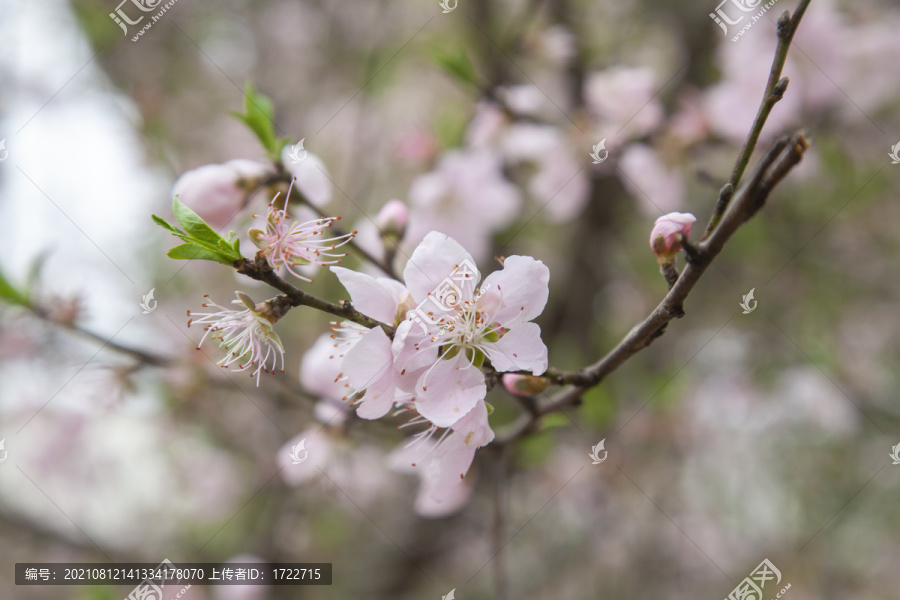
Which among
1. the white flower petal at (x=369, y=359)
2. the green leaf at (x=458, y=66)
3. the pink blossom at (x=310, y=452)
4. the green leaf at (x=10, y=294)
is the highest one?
the green leaf at (x=458, y=66)

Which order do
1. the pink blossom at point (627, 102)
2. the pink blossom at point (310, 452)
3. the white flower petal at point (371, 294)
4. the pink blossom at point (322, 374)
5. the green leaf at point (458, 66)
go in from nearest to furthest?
the white flower petal at point (371, 294) < the pink blossom at point (322, 374) < the pink blossom at point (310, 452) < the green leaf at point (458, 66) < the pink blossom at point (627, 102)

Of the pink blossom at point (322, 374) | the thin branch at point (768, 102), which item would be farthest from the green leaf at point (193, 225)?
the thin branch at point (768, 102)

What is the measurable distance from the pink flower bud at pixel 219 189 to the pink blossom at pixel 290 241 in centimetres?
21

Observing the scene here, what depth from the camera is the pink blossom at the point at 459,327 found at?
69 cm

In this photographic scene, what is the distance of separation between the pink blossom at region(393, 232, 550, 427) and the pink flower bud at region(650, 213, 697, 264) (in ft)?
0.48

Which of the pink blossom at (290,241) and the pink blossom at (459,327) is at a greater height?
the pink blossom at (290,241)

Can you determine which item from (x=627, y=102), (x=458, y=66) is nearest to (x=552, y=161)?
(x=627, y=102)

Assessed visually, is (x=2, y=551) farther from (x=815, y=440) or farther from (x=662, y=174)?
(x=815, y=440)

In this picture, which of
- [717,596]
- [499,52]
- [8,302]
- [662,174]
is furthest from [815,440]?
[8,302]

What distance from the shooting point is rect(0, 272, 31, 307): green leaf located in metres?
1.14

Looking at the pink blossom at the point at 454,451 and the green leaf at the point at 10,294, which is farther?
the green leaf at the point at 10,294

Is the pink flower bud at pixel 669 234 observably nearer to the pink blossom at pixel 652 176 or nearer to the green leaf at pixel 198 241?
the green leaf at pixel 198 241

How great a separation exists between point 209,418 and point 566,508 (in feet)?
5.41

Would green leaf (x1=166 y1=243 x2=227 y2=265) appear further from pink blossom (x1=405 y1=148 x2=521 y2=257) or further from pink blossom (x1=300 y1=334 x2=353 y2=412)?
pink blossom (x1=405 y1=148 x2=521 y2=257)
